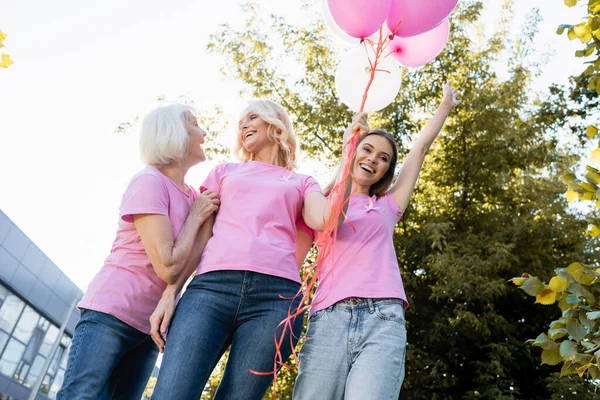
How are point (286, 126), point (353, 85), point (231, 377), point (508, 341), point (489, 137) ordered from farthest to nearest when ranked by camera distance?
point (489, 137) → point (508, 341) → point (353, 85) → point (286, 126) → point (231, 377)

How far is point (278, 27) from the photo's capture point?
31.1 ft

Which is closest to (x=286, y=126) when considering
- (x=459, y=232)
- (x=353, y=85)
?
(x=353, y=85)

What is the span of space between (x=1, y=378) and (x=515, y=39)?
14608 mm

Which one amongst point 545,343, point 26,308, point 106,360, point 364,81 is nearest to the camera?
point 106,360

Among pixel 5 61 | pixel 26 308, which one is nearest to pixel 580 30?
pixel 5 61

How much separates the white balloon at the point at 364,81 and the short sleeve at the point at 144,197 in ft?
2.90

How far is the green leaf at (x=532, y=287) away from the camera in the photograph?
2314 mm

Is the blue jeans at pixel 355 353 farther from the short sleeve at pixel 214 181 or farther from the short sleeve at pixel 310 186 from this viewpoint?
the short sleeve at pixel 214 181

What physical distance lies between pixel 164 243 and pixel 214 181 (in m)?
0.37

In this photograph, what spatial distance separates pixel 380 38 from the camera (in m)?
2.35

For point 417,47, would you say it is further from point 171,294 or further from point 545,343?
point 171,294

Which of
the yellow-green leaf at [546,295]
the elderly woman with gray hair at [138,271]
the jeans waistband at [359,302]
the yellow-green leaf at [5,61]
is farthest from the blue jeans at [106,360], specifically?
the yellow-green leaf at [546,295]

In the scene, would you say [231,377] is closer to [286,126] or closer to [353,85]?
[286,126]

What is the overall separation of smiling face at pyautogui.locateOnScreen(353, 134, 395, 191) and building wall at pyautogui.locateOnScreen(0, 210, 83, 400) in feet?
46.4
